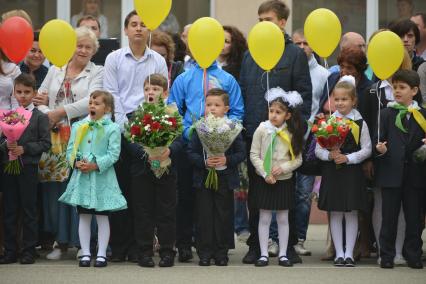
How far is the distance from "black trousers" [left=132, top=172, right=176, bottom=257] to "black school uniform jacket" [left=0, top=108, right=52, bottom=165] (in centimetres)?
91

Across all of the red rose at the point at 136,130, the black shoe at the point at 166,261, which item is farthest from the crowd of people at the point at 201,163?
the red rose at the point at 136,130

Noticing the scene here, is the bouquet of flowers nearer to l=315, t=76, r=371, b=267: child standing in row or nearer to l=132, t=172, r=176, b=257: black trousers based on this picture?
l=315, t=76, r=371, b=267: child standing in row

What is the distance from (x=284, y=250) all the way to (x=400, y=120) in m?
1.60

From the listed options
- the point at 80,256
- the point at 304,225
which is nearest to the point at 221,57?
the point at 304,225

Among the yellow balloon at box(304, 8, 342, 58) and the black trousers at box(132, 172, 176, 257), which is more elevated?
the yellow balloon at box(304, 8, 342, 58)

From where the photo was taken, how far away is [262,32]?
10.7 m

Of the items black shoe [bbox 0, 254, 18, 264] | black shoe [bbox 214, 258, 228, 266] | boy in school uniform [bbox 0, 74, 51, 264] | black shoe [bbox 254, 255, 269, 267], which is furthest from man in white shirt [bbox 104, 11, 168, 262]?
black shoe [bbox 254, 255, 269, 267]

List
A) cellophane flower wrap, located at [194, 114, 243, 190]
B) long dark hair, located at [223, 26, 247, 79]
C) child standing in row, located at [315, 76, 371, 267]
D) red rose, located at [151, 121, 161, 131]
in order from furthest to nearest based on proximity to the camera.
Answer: long dark hair, located at [223, 26, 247, 79], child standing in row, located at [315, 76, 371, 267], cellophane flower wrap, located at [194, 114, 243, 190], red rose, located at [151, 121, 161, 131]

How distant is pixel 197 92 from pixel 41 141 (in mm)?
1521

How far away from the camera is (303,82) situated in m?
11.0

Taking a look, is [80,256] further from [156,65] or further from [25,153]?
[156,65]

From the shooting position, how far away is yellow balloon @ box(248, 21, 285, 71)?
10.6 metres

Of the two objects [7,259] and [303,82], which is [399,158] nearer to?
[303,82]

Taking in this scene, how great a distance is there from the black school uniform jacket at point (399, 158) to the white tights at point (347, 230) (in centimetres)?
40
